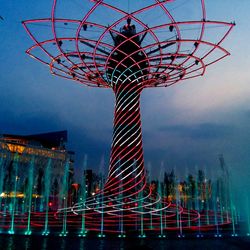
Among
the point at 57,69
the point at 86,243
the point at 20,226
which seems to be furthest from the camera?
the point at 57,69

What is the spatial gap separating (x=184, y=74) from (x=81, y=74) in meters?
7.98

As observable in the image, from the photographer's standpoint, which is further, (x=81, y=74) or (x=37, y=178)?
(x=37, y=178)

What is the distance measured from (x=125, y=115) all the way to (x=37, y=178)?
131 feet

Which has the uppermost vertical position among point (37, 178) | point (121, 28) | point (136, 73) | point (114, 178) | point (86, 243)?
point (121, 28)

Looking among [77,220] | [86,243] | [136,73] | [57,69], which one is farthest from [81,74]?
[86,243]

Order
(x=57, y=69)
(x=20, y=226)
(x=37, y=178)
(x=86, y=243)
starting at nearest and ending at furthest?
(x=86, y=243) < (x=20, y=226) < (x=57, y=69) < (x=37, y=178)

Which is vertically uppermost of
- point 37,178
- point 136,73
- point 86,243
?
point 136,73

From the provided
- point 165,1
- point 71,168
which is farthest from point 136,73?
point 71,168

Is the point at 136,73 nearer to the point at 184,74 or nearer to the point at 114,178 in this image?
the point at 184,74

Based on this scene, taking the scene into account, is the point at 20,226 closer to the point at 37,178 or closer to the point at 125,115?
the point at 125,115

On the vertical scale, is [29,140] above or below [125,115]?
above

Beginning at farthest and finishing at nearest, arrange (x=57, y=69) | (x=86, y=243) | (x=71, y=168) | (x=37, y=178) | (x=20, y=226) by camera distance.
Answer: (x=71, y=168) < (x=37, y=178) < (x=57, y=69) < (x=20, y=226) < (x=86, y=243)

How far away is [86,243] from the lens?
13016 millimetres

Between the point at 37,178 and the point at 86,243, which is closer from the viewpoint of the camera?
the point at 86,243
